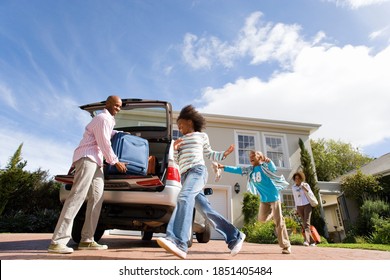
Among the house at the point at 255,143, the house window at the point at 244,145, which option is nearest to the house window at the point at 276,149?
the house at the point at 255,143

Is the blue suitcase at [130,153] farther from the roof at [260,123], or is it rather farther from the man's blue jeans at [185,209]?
the roof at [260,123]

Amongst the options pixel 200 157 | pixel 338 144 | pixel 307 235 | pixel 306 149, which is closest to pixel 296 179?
pixel 307 235

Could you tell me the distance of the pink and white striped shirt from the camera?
2848mm

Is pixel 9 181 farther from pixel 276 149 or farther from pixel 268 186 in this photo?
pixel 276 149

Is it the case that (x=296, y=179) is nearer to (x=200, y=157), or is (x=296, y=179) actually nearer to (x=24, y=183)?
(x=200, y=157)

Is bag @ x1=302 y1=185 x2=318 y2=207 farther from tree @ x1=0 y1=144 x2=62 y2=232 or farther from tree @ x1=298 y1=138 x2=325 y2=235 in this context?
tree @ x1=0 y1=144 x2=62 y2=232

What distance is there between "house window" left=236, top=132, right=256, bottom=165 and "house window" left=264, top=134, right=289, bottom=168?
714mm

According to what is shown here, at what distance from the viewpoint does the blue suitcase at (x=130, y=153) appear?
3160 mm

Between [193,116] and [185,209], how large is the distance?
106 cm

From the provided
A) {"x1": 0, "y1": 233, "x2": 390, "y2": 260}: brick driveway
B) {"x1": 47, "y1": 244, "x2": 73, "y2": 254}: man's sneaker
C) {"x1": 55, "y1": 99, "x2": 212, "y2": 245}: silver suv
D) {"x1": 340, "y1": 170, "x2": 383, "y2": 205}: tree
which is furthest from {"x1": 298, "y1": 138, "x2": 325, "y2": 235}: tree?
{"x1": 47, "y1": 244, "x2": 73, "y2": 254}: man's sneaker

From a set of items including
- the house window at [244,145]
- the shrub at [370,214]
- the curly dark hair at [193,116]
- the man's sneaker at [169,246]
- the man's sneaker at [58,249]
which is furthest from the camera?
the house window at [244,145]

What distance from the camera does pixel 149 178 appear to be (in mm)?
2977
